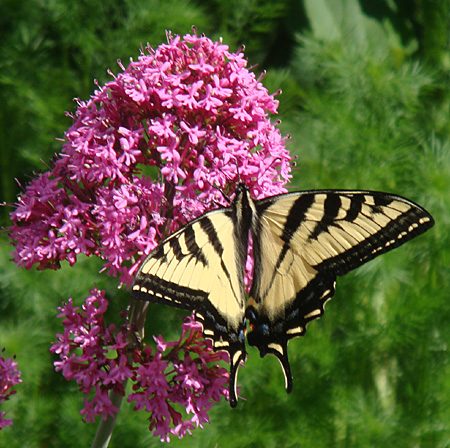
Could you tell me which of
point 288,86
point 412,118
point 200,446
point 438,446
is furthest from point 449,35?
point 200,446

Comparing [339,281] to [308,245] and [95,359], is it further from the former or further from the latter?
[95,359]

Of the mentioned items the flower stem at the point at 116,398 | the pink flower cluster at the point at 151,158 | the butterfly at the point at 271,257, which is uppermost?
the pink flower cluster at the point at 151,158

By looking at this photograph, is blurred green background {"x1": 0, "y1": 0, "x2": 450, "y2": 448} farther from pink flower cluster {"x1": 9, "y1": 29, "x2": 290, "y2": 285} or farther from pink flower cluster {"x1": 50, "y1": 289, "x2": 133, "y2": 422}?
pink flower cluster {"x1": 9, "y1": 29, "x2": 290, "y2": 285}

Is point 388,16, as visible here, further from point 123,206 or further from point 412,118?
point 123,206

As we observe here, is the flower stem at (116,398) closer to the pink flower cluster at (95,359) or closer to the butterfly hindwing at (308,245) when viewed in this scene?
the pink flower cluster at (95,359)

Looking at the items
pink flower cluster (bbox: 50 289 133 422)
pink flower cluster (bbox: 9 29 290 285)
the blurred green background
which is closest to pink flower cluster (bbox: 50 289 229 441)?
pink flower cluster (bbox: 50 289 133 422)

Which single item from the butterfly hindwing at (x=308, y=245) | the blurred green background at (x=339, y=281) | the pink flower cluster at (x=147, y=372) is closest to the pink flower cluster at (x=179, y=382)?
the pink flower cluster at (x=147, y=372)
